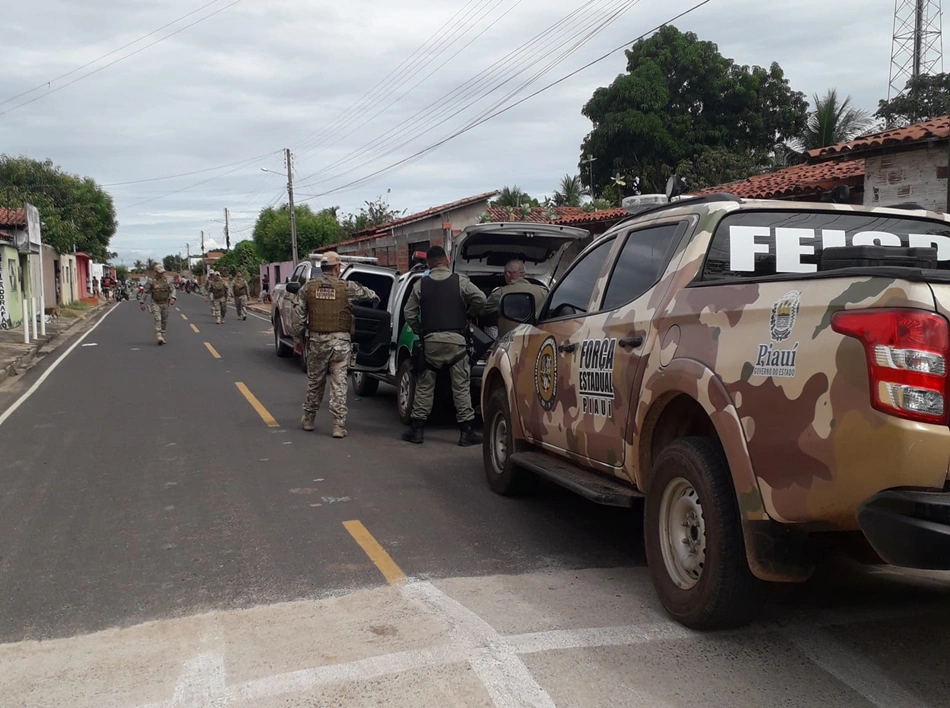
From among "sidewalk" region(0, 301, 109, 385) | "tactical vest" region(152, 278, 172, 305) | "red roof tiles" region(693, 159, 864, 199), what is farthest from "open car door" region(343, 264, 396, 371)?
"tactical vest" region(152, 278, 172, 305)

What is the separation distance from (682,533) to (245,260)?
61025 mm

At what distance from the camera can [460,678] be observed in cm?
362

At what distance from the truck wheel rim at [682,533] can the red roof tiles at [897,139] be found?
29.7ft

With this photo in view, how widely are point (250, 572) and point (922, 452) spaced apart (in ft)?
11.9

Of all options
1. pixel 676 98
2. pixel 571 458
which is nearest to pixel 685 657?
pixel 571 458

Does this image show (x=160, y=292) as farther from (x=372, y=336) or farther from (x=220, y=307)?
(x=372, y=336)

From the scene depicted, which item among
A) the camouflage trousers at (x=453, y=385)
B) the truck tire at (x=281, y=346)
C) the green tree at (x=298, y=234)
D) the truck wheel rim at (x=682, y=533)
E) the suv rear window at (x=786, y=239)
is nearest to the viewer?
the truck wheel rim at (x=682, y=533)

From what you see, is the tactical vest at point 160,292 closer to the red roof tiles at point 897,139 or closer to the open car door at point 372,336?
the open car door at point 372,336

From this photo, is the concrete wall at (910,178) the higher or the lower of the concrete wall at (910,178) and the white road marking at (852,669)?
the higher

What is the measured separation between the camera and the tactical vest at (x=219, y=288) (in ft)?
92.4

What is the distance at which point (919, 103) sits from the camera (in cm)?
2816

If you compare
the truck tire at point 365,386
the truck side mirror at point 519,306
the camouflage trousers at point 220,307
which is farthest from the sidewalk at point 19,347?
the truck side mirror at point 519,306

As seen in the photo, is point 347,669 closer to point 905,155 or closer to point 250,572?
point 250,572

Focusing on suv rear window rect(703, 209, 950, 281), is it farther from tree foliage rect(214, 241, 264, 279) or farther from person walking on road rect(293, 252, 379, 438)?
tree foliage rect(214, 241, 264, 279)
